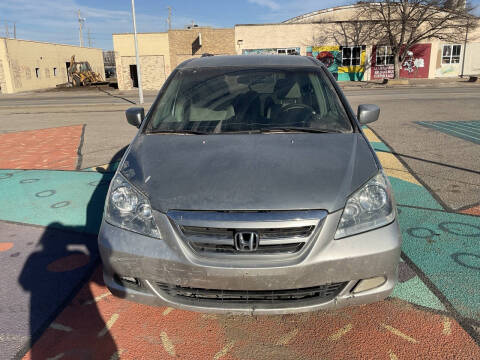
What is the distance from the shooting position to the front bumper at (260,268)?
2135mm

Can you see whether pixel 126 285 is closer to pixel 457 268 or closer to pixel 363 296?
pixel 363 296

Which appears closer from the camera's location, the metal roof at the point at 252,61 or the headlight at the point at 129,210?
the headlight at the point at 129,210

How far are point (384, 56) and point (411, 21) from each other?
4.25 metres

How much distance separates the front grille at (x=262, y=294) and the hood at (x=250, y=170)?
477 millimetres

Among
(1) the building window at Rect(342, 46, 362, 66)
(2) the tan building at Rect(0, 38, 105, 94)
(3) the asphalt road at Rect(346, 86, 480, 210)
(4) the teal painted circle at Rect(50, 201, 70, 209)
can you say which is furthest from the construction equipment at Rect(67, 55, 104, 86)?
(4) the teal painted circle at Rect(50, 201, 70, 209)

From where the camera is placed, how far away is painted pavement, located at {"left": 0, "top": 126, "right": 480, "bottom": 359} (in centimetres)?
237

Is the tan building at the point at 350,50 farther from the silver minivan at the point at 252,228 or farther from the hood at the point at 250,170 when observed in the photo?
the silver minivan at the point at 252,228

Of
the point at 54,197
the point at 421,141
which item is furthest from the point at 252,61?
the point at 421,141

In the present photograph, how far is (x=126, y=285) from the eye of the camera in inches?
94.0

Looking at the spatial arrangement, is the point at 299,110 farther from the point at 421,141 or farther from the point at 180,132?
the point at 421,141

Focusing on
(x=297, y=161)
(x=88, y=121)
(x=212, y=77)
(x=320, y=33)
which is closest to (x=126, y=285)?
(x=297, y=161)

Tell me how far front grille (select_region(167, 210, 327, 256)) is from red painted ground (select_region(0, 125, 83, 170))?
5554 mm

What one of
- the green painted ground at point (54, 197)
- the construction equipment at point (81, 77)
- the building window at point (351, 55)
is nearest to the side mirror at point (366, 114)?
the green painted ground at point (54, 197)

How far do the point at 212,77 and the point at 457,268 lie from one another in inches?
108
